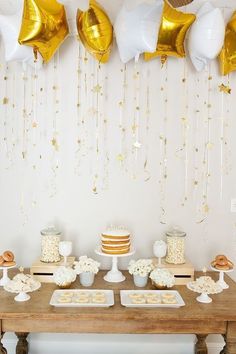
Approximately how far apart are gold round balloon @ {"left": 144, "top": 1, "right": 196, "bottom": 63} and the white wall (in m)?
0.22

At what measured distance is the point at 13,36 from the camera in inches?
86.7

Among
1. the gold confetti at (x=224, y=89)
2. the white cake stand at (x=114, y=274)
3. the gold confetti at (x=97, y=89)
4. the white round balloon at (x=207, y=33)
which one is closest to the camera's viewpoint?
the white round balloon at (x=207, y=33)

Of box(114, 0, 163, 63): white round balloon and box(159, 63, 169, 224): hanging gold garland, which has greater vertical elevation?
box(114, 0, 163, 63): white round balloon

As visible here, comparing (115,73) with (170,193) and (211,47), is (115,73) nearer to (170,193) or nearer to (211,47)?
(211,47)

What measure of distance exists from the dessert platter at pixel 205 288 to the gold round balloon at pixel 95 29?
1.32 m

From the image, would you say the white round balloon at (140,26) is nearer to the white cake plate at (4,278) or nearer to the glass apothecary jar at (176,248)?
the glass apothecary jar at (176,248)

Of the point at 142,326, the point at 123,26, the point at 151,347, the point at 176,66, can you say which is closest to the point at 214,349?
the point at 151,347

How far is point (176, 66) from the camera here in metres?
2.51

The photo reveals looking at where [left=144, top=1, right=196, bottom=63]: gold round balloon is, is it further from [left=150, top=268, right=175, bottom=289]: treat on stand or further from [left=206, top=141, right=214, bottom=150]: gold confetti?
[left=150, top=268, right=175, bottom=289]: treat on stand

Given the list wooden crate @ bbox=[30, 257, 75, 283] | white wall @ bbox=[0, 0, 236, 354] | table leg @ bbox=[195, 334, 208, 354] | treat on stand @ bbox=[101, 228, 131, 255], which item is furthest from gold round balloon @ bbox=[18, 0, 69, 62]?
table leg @ bbox=[195, 334, 208, 354]

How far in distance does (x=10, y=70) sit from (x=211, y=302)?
5.71ft

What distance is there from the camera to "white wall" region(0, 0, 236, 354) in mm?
2514

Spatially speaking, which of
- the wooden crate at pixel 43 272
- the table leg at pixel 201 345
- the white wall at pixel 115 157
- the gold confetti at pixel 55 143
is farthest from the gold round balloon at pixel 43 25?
the table leg at pixel 201 345

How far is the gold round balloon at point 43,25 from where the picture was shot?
6.84ft
